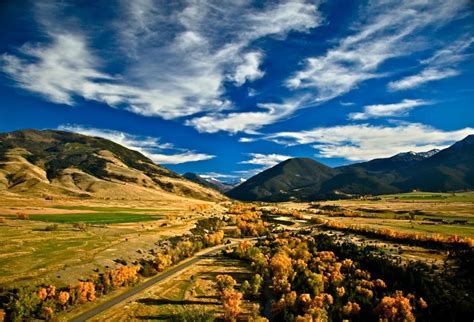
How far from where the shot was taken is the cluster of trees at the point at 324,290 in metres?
79.6

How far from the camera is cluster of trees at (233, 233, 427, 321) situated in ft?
261

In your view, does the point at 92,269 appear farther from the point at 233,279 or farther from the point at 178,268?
the point at 233,279

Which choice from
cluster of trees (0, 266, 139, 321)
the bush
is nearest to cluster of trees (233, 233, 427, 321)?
cluster of trees (0, 266, 139, 321)

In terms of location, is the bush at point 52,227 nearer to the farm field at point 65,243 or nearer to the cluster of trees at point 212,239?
the farm field at point 65,243

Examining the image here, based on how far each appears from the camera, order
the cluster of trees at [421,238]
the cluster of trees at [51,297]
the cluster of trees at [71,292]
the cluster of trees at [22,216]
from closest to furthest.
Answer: the cluster of trees at [51,297]
the cluster of trees at [71,292]
the cluster of trees at [421,238]
the cluster of trees at [22,216]

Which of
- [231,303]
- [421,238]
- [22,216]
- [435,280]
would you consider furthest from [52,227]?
[421,238]

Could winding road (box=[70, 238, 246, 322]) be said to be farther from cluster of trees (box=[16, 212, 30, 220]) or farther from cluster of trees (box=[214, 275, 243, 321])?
cluster of trees (box=[16, 212, 30, 220])

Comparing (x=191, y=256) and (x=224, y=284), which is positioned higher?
(x=191, y=256)

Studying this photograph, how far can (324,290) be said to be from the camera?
95.6m

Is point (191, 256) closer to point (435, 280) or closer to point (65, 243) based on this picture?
point (65, 243)

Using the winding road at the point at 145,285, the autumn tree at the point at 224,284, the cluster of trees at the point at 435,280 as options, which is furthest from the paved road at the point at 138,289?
the cluster of trees at the point at 435,280

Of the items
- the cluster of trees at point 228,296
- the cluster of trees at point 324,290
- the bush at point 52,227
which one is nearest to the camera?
the cluster of trees at point 324,290

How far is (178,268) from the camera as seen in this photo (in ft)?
404

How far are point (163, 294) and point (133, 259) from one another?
2737 centimetres
